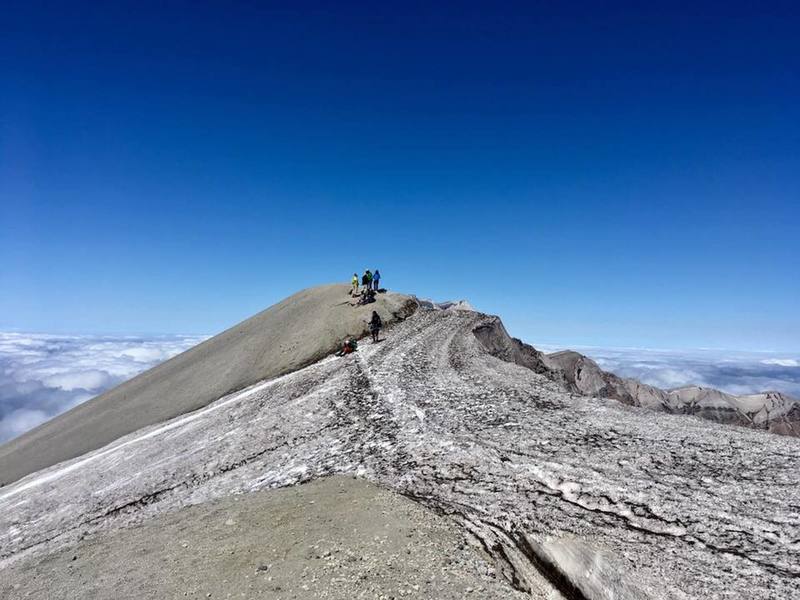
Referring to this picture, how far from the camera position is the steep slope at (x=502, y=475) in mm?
7719

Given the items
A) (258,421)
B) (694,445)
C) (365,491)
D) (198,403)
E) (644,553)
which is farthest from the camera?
(198,403)

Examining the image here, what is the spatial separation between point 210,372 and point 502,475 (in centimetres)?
3197

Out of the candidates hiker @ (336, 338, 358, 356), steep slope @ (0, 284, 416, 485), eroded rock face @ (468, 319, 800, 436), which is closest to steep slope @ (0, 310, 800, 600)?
hiker @ (336, 338, 358, 356)

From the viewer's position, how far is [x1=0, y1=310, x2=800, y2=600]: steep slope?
772 cm

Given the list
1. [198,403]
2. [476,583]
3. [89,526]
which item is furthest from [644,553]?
[198,403]

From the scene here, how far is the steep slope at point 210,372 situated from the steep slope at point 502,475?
5580 mm

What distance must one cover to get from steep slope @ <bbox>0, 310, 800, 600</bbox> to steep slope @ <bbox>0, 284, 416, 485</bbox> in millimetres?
5580

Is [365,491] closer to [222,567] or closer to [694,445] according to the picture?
[222,567]

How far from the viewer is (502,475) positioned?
37.8 ft

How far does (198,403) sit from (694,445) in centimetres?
2988

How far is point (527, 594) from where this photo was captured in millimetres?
7266

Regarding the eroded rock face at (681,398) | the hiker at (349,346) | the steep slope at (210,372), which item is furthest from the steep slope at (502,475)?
the eroded rock face at (681,398)

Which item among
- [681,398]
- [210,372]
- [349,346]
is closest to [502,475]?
[349,346]

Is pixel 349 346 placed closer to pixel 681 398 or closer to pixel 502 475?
pixel 502 475
